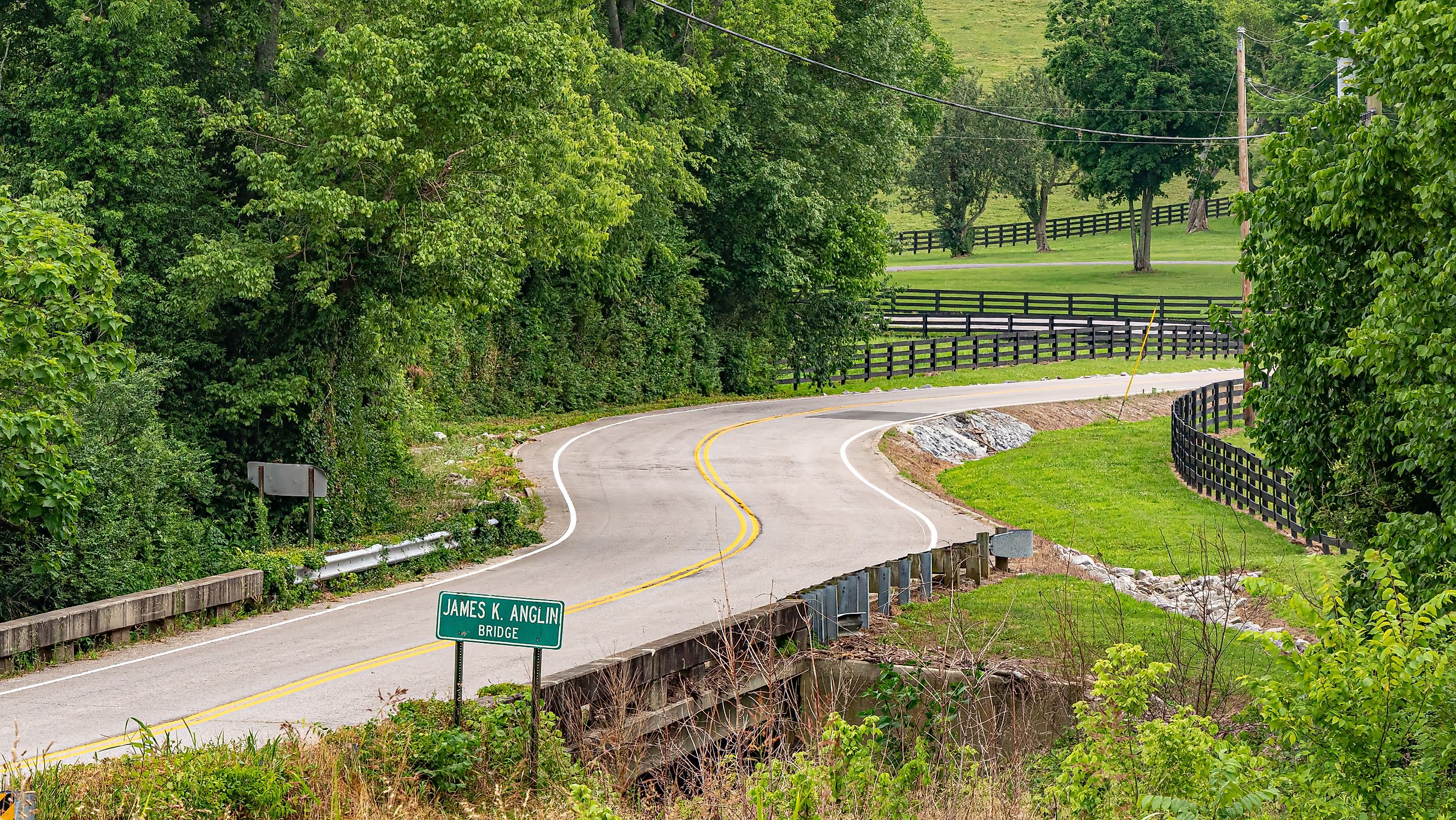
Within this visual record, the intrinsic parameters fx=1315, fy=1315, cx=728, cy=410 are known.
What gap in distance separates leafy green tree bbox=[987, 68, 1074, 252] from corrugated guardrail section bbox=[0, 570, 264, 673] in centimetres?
6693

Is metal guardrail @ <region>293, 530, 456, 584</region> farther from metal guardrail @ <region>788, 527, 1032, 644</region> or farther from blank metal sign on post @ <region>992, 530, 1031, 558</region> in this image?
blank metal sign on post @ <region>992, 530, 1031, 558</region>

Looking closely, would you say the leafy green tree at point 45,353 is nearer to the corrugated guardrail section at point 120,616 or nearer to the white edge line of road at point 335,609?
the corrugated guardrail section at point 120,616

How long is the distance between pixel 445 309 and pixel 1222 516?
1436 cm

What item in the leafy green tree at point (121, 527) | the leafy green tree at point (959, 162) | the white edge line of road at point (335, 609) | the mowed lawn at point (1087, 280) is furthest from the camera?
the leafy green tree at point (959, 162)

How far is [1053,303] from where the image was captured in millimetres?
64688

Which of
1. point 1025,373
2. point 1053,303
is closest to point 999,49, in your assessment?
point 1053,303

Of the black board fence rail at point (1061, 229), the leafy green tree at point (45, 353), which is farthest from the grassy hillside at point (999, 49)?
the leafy green tree at point (45, 353)

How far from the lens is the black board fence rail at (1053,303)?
63.0 metres

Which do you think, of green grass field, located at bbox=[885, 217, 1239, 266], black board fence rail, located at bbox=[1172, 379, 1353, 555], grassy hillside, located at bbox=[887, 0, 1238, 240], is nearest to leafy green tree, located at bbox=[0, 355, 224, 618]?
black board fence rail, located at bbox=[1172, 379, 1353, 555]

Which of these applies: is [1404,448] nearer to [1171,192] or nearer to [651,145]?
[651,145]

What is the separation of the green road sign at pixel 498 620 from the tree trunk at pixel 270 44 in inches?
628

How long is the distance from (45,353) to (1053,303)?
55.7m

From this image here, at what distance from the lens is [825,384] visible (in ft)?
148

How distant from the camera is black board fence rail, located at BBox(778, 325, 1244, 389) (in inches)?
1860
